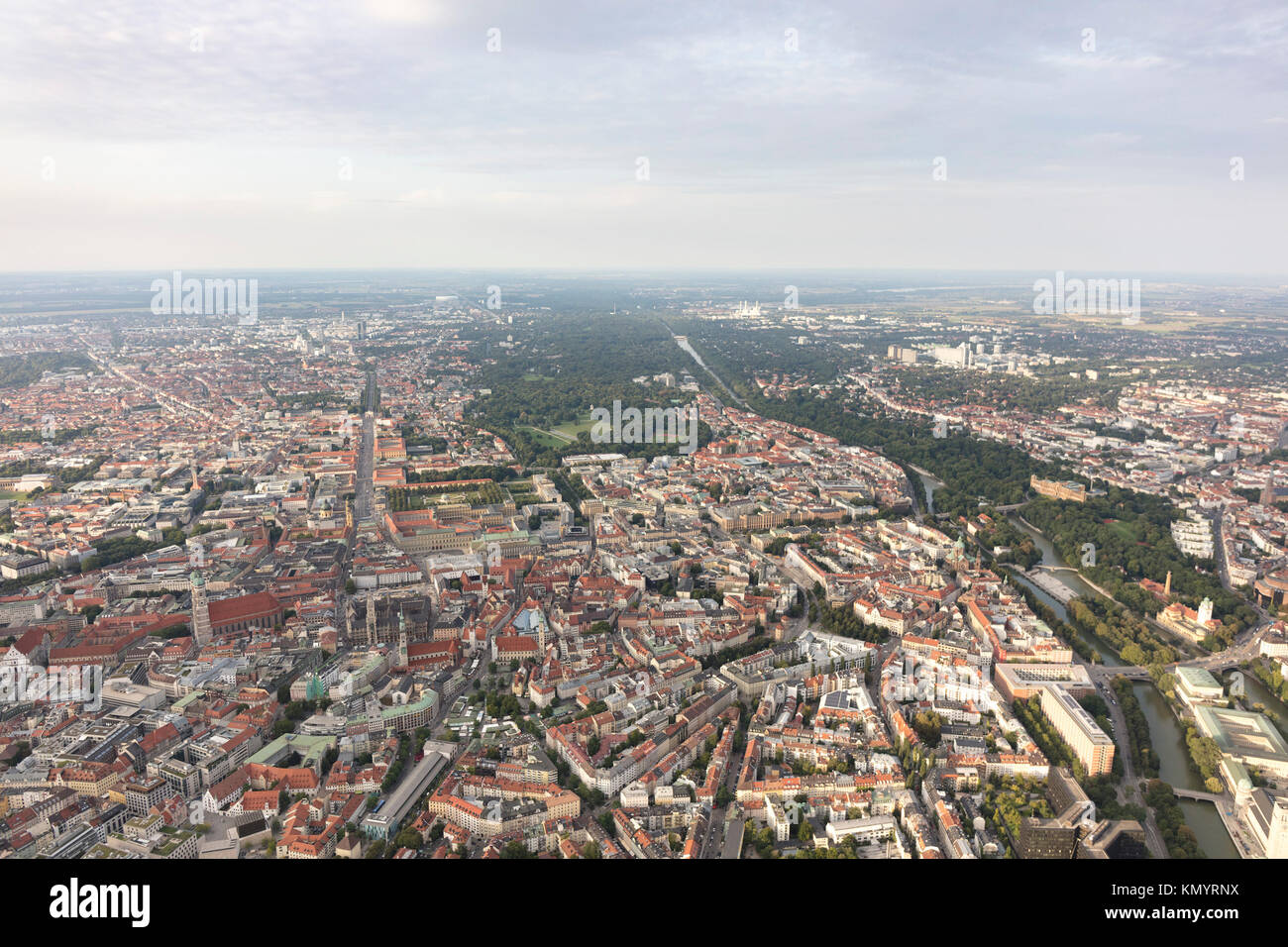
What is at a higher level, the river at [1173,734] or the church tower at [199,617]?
the church tower at [199,617]

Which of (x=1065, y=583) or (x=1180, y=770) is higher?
(x=1065, y=583)

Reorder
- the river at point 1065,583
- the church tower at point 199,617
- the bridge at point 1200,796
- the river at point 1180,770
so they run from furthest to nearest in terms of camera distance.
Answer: the river at point 1065,583 → the church tower at point 199,617 → the bridge at point 1200,796 → the river at point 1180,770

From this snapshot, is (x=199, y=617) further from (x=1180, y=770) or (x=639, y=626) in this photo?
(x=1180, y=770)

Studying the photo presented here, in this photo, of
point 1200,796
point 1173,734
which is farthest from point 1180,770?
point 1173,734

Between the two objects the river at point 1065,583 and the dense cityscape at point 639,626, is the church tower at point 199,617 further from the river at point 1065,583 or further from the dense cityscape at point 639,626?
the river at point 1065,583

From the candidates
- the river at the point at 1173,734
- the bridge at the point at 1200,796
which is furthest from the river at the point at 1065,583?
the bridge at the point at 1200,796

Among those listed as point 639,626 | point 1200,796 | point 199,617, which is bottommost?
point 1200,796
